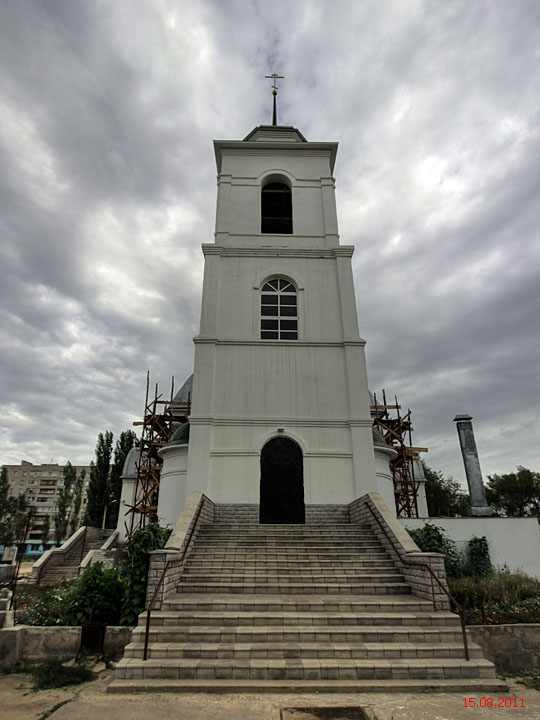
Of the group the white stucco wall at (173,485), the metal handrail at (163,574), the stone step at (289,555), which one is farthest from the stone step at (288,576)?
the white stucco wall at (173,485)

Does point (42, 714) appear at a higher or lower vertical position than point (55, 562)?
lower

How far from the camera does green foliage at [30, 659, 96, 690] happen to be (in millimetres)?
5875

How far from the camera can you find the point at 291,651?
243 inches

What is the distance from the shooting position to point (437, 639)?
22.0 ft

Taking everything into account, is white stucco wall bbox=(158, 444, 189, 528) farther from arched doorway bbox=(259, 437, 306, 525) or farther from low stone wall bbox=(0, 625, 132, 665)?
low stone wall bbox=(0, 625, 132, 665)

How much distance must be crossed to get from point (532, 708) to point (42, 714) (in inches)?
230

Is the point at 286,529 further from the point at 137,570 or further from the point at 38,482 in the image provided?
the point at 38,482

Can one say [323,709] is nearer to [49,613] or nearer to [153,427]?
[49,613]

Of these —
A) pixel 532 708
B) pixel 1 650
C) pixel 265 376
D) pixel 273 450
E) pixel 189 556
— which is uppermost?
pixel 265 376

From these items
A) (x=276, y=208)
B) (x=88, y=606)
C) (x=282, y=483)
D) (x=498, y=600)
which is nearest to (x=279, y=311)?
(x=276, y=208)

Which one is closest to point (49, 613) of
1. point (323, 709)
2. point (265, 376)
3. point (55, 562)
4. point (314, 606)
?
point (314, 606)

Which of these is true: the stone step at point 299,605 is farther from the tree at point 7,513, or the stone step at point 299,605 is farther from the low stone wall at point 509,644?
the tree at point 7,513

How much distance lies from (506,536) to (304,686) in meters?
10.4

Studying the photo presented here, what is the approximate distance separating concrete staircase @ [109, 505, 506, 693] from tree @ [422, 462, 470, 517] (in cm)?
3219
